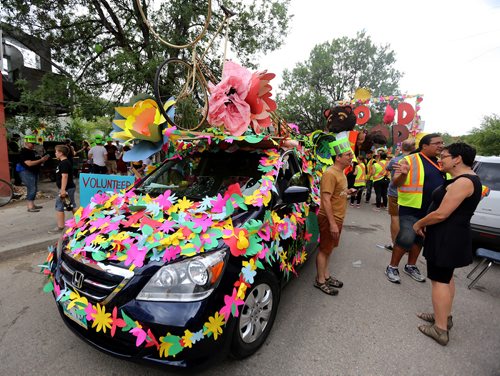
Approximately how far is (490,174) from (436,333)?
12.2ft

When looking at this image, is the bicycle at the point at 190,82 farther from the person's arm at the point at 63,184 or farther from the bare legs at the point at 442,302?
the bare legs at the point at 442,302

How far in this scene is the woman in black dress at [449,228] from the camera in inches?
98.0

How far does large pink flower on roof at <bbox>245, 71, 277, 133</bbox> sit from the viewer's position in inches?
114

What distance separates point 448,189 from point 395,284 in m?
1.85

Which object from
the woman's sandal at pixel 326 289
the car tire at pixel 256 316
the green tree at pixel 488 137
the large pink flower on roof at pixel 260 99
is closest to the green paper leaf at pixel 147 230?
the car tire at pixel 256 316

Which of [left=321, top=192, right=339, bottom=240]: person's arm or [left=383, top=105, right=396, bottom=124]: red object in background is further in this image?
[left=383, top=105, right=396, bottom=124]: red object in background

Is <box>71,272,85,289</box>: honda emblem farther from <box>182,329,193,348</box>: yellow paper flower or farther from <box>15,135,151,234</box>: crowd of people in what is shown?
<box>15,135,151,234</box>: crowd of people

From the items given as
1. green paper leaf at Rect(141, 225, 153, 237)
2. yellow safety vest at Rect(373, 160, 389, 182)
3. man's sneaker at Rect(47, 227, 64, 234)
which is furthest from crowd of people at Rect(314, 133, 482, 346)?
man's sneaker at Rect(47, 227, 64, 234)

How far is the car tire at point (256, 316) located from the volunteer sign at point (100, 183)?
2736 mm

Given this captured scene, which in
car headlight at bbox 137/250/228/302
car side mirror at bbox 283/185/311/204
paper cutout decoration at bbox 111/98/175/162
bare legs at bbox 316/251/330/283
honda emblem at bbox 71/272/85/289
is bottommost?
bare legs at bbox 316/251/330/283

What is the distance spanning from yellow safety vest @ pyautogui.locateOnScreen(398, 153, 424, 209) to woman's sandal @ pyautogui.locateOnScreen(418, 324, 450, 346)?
5.11 ft

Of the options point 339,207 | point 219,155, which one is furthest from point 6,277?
point 339,207

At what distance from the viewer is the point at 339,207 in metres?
3.24

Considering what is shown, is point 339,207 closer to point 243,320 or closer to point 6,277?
point 243,320
